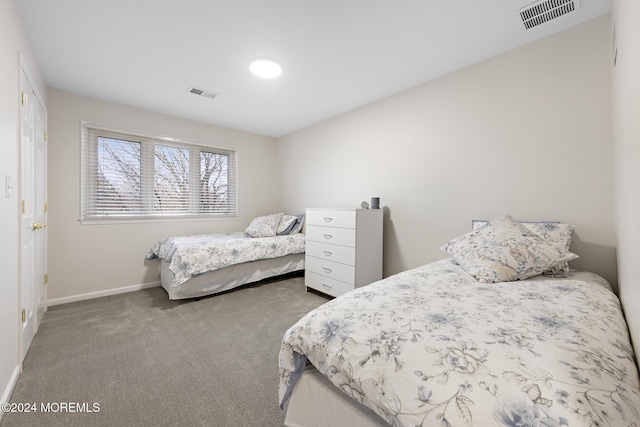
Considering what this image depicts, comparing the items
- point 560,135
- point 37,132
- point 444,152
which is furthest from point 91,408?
point 560,135

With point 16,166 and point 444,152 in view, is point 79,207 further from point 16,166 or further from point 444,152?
point 444,152

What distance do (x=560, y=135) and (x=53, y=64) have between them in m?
4.25

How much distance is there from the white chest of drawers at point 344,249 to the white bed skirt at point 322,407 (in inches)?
66.0

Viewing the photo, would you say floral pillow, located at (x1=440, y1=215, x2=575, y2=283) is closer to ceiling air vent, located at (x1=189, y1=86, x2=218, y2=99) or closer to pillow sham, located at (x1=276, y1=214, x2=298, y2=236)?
pillow sham, located at (x1=276, y1=214, x2=298, y2=236)

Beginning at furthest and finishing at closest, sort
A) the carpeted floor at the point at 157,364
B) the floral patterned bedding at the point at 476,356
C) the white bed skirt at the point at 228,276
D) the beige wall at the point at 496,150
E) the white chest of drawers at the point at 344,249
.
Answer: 1. the white bed skirt at the point at 228,276
2. the white chest of drawers at the point at 344,249
3. the beige wall at the point at 496,150
4. the carpeted floor at the point at 157,364
5. the floral patterned bedding at the point at 476,356

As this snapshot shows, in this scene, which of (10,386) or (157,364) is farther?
(157,364)

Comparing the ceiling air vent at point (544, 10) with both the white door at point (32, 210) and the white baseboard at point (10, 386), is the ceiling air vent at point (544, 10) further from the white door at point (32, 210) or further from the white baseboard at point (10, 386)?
the white baseboard at point (10, 386)

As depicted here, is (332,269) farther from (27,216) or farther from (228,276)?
(27,216)

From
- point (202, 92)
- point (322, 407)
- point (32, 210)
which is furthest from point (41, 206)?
point (322, 407)

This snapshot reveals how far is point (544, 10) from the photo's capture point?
1716 millimetres

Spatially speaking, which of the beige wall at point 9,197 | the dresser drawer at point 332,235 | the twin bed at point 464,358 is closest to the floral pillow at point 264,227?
the dresser drawer at point 332,235

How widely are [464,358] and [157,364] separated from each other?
189 cm

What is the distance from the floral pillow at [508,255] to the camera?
4.96ft

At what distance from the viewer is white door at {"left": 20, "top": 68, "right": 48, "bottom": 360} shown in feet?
5.78
